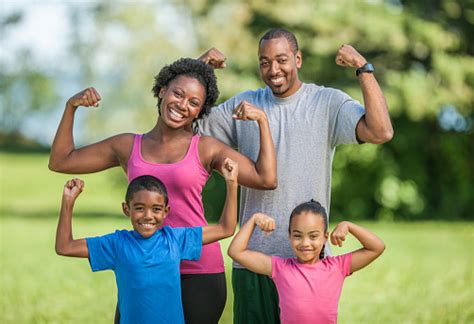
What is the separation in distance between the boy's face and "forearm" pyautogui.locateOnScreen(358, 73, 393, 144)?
36.9 inches

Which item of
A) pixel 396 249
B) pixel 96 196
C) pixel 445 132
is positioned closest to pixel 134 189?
pixel 396 249

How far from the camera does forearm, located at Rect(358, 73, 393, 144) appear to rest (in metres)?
4.03

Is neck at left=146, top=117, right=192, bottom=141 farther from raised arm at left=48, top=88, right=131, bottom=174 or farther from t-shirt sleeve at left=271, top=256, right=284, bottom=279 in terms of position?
t-shirt sleeve at left=271, top=256, right=284, bottom=279

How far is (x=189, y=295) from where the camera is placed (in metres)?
3.95

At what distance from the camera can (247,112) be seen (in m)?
3.98

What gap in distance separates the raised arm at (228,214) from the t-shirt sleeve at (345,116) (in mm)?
563

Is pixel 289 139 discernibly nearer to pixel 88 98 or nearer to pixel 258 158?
pixel 258 158

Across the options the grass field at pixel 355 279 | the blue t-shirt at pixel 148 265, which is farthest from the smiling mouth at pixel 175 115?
the grass field at pixel 355 279

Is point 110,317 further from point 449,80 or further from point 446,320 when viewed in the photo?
point 449,80

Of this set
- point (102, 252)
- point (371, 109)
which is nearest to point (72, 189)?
point (102, 252)

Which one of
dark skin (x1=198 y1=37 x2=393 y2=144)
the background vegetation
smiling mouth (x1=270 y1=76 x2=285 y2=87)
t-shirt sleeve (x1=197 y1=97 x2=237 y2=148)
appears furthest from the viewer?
the background vegetation

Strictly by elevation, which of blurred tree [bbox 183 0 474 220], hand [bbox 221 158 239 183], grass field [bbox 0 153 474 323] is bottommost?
grass field [bbox 0 153 474 323]

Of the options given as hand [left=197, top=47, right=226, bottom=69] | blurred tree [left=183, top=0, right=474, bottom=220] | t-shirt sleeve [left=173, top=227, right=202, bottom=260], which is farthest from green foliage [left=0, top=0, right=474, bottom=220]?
t-shirt sleeve [left=173, top=227, right=202, bottom=260]

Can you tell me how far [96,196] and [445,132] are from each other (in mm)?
10385
